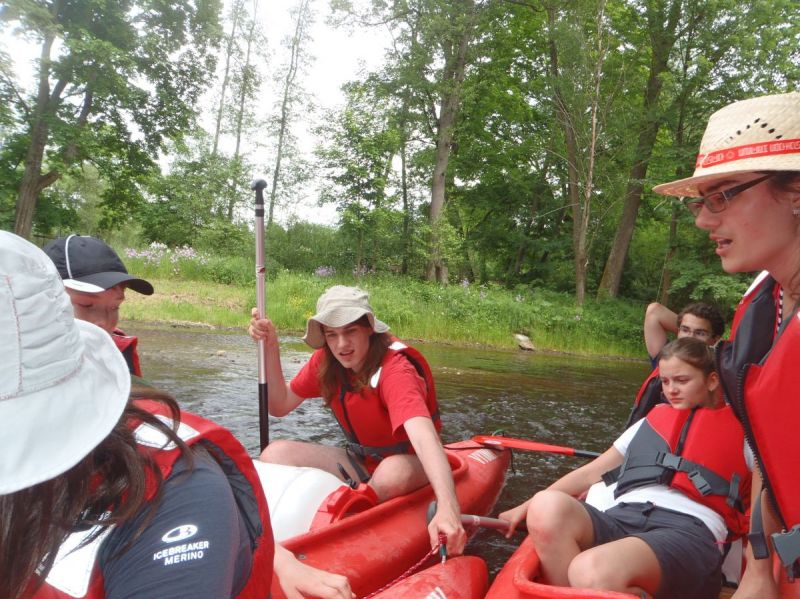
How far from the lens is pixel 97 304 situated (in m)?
2.33

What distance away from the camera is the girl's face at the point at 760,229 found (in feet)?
4.62

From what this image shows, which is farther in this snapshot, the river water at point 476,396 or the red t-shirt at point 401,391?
the river water at point 476,396

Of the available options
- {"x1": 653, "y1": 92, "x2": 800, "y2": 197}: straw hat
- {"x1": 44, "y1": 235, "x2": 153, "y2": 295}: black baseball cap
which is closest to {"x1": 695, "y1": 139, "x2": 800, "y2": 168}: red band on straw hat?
{"x1": 653, "y1": 92, "x2": 800, "y2": 197}: straw hat

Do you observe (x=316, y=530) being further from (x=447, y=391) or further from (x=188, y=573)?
(x=447, y=391)

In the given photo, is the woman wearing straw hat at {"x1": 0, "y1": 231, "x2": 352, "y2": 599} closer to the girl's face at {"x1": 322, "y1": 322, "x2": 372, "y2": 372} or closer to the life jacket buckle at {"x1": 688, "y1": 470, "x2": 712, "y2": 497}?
the girl's face at {"x1": 322, "y1": 322, "x2": 372, "y2": 372}

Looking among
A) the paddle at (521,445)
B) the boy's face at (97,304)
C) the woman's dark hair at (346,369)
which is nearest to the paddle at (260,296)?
the woman's dark hair at (346,369)

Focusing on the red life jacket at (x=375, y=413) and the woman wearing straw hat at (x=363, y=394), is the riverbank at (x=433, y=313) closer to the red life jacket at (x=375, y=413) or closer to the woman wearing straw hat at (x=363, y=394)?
the woman wearing straw hat at (x=363, y=394)

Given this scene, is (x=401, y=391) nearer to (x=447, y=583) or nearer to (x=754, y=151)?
(x=447, y=583)

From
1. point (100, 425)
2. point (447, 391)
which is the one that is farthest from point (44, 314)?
Result: point (447, 391)

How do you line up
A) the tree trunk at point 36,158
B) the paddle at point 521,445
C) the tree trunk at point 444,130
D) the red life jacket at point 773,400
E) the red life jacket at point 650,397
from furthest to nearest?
the tree trunk at point 444,130 < the tree trunk at point 36,158 < the paddle at point 521,445 < the red life jacket at point 650,397 < the red life jacket at point 773,400

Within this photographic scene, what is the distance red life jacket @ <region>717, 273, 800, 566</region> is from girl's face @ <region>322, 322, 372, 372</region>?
5.25ft

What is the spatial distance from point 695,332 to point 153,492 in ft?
11.1

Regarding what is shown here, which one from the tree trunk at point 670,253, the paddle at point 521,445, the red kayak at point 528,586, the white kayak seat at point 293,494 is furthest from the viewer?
the tree trunk at point 670,253

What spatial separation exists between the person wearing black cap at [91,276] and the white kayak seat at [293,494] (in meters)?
0.78
